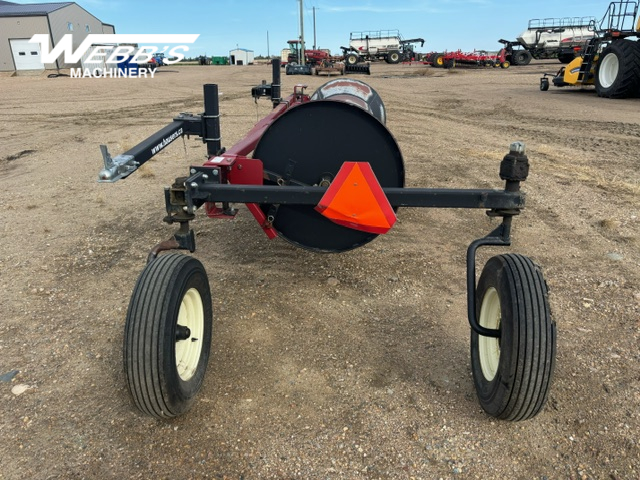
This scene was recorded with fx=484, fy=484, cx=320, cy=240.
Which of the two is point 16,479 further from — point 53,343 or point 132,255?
point 132,255

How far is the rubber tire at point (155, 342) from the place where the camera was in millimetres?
2174

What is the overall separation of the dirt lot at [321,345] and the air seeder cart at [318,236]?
0.20 meters

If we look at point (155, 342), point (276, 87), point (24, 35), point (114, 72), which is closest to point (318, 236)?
point (155, 342)

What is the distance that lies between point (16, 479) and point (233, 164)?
6.48 ft

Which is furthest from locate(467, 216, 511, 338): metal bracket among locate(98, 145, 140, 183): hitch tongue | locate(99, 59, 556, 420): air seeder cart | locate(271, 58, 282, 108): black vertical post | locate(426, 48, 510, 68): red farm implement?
locate(426, 48, 510, 68): red farm implement

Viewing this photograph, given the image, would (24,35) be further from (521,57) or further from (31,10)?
(521,57)

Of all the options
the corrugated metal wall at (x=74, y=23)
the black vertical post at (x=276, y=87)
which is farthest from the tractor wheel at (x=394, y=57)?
the black vertical post at (x=276, y=87)

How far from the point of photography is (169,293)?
7.43ft

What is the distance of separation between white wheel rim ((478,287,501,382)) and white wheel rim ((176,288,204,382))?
5.14 ft

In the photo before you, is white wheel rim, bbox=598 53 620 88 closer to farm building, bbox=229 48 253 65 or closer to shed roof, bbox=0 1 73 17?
shed roof, bbox=0 1 73 17

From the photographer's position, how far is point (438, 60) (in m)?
36.1

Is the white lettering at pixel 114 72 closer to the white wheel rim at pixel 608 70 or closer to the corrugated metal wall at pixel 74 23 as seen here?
the corrugated metal wall at pixel 74 23

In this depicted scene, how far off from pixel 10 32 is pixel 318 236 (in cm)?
4538

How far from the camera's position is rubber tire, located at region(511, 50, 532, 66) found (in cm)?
3378
